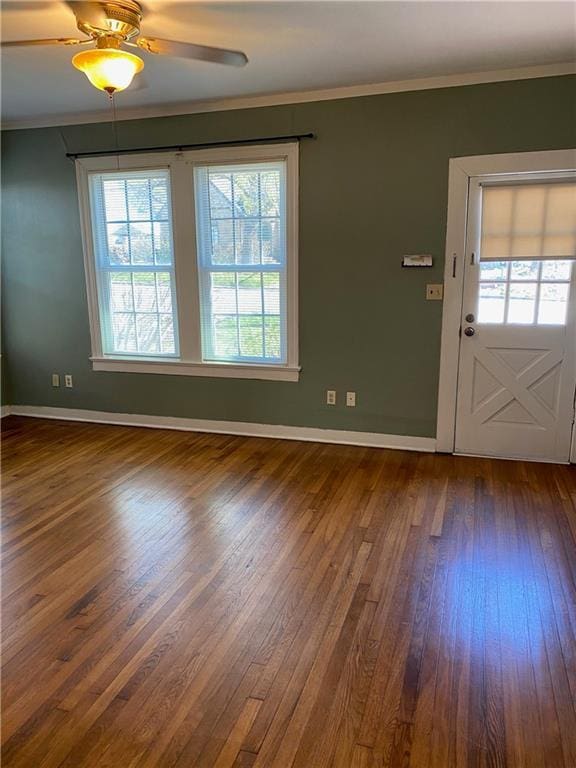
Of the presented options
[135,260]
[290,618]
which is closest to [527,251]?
[290,618]

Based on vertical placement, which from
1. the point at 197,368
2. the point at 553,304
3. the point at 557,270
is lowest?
the point at 197,368

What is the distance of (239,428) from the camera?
441 cm

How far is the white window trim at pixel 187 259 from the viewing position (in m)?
3.93

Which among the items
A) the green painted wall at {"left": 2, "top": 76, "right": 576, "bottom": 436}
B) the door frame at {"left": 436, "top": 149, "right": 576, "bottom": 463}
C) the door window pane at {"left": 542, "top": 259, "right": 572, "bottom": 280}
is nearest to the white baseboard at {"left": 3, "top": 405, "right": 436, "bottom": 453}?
the green painted wall at {"left": 2, "top": 76, "right": 576, "bottom": 436}

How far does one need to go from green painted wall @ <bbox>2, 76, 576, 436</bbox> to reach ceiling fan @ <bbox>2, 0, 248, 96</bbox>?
5.27 feet

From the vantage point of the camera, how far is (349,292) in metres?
3.92

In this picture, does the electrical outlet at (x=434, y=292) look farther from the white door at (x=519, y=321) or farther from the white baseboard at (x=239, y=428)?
the white baseboard at (x=239, y=428)

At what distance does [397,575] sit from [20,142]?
185 inches

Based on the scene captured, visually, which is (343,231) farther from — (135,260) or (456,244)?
(135,260)

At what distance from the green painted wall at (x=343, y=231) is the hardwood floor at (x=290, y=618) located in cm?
81

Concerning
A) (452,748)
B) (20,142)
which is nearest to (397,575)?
(452,748)

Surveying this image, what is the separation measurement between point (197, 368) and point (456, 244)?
231cm

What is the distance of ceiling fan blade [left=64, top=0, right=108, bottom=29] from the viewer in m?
2.06

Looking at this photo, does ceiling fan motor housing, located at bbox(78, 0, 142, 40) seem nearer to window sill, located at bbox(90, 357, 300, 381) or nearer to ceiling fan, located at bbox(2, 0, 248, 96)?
ceiling fan, located at bbox(2, 0, 248, 96)
